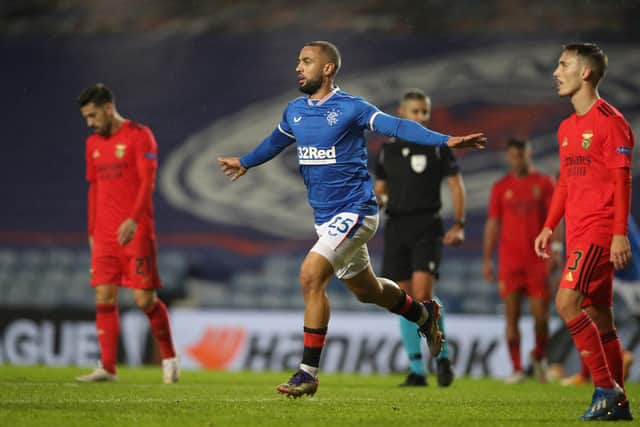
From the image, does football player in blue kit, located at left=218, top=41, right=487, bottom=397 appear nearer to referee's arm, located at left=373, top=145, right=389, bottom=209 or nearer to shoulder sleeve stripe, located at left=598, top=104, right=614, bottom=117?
shoulder sleeve stripe, located at left=598, top=104, right=614, bottom=117

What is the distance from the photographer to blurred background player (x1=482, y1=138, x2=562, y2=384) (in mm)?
10234

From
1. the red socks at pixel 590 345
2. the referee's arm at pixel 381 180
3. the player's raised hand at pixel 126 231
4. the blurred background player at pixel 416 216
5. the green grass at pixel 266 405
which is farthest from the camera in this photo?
the referee's arm at pixel 381 180

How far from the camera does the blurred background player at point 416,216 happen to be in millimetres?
8656

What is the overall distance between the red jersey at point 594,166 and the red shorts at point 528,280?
4627 mm

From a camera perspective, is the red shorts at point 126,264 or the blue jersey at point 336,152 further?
the red shorts at point 126,264

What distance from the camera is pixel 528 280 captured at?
10305 millimetres

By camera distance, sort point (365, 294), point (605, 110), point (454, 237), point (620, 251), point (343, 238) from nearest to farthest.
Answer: point (620, 251) → point (605, 110) → point (343, 238) → point (365, 294) → point (454, 237)

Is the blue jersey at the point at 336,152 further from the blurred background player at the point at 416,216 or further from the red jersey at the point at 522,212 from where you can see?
the red jersey at the point at 522,212

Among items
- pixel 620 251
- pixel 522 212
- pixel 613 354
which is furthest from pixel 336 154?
pixel 522 212

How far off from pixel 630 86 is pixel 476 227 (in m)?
3.04

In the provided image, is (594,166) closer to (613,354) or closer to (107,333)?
(613,354)

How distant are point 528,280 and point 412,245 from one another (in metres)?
2.00

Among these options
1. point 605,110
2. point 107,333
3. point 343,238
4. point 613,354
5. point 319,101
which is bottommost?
point 107,333

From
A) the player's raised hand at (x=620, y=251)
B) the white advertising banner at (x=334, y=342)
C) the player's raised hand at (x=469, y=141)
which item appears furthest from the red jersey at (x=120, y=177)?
the white advertising banner at (x=334, y=342)
